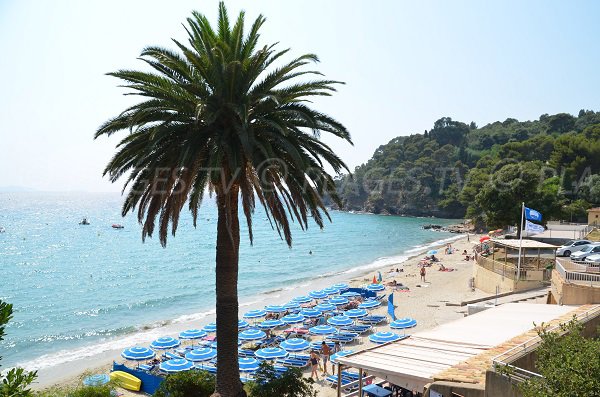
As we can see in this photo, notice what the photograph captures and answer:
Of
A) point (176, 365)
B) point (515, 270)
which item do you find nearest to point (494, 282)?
point (515, 270)

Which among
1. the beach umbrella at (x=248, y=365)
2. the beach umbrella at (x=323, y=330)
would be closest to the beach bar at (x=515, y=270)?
the beach umbrella at (x=323, y=330)

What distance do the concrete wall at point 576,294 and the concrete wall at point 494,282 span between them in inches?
353

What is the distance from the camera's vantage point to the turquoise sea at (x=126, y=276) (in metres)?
36.9

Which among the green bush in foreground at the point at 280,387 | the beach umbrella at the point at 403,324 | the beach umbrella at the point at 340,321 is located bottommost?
the beach umbrella at the point at 340,321

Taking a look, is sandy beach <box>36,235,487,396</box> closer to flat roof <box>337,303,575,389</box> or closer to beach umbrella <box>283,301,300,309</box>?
beach umbrella <box>283,301,300,309</box>

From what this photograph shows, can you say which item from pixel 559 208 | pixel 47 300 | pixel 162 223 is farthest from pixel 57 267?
pixel 162 223

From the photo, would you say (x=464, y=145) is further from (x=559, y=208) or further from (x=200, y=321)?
(x=200, y=321)

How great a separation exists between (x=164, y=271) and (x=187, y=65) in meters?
58.1

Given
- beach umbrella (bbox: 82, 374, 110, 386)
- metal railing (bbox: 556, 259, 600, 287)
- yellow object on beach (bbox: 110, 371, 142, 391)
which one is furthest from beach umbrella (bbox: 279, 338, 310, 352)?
metal railing (bbox: 556, 259, 600, 287)

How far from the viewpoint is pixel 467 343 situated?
11039 mm

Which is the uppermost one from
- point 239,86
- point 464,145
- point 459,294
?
point 464,145

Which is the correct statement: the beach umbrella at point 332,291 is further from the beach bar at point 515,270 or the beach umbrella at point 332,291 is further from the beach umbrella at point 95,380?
the beach umbrella at point 95,380

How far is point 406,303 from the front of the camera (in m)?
37.4

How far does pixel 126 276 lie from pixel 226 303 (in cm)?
5578
